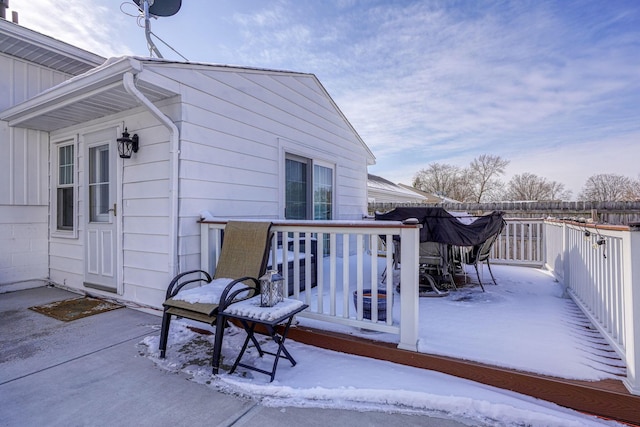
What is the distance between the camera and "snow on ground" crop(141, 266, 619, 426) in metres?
1.80

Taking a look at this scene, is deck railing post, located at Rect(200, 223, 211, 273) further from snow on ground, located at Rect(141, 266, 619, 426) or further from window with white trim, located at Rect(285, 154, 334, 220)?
window with white trim, located at Rect(285, 154, 334, 220)

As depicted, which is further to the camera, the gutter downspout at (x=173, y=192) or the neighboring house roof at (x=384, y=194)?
the neighboring house roof at (x=384, y=194)

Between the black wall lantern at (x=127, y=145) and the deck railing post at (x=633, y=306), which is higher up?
the black wall lantern at (x=127, y=145)

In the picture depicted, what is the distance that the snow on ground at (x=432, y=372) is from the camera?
1.80 m

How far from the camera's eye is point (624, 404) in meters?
1.66

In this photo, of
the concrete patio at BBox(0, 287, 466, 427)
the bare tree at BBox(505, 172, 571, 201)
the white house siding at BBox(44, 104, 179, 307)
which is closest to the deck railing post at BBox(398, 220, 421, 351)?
the concrete patio at BBox(0, 287, 466, 427)

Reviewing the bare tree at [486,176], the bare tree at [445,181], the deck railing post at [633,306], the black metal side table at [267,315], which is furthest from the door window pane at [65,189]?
the bare tree at [486,176]

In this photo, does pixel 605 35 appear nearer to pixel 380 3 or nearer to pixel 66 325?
pixel 380 3

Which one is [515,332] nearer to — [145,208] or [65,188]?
[145,208]

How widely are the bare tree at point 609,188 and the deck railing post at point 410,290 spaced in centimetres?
2405

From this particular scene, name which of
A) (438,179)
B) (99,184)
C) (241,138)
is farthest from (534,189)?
(99,184)

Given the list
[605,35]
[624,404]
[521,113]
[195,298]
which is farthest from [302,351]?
[521,113]

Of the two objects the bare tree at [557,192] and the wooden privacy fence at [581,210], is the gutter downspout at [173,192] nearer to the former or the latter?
the wooden privacy fence at [581,210]

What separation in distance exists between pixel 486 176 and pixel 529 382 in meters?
28.5
